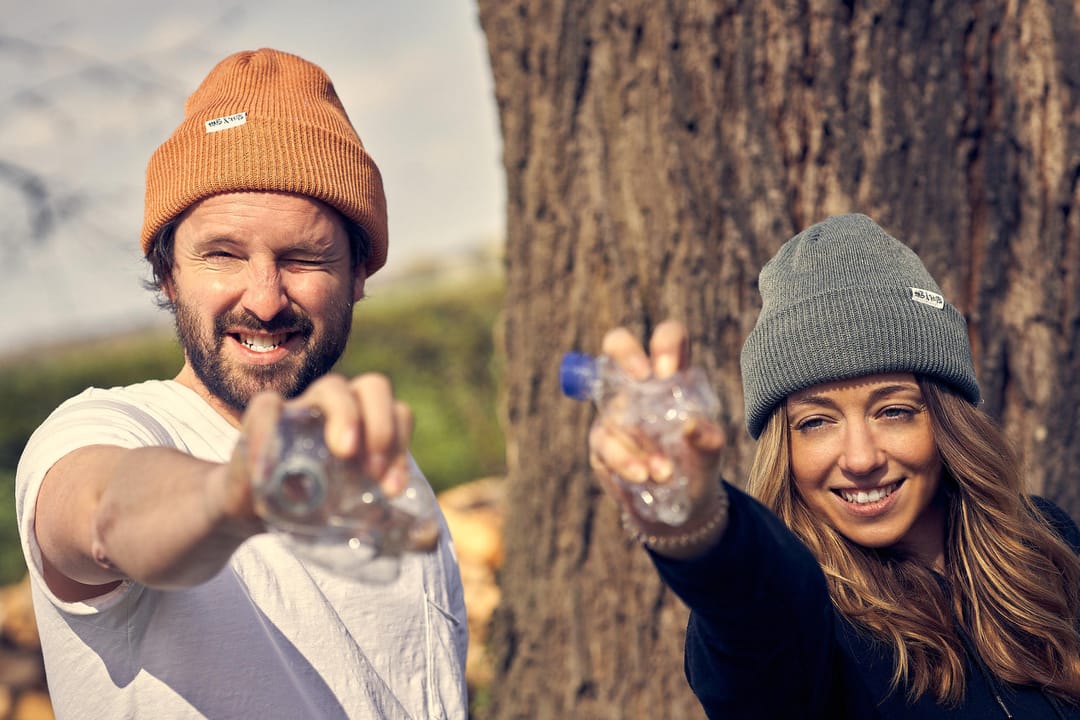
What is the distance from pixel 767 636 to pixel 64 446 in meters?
1.09

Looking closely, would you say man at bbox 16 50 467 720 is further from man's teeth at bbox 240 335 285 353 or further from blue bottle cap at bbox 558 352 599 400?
blue bottle cap at bbox 558 352 599 400

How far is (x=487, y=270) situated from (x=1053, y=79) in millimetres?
9699

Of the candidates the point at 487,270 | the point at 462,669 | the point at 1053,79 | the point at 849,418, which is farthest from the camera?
the point at 487,270

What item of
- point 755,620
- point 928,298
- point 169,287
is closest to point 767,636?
point 755,620

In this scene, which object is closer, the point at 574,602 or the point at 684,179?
the point at 684,179

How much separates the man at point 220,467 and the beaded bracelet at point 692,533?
504 millimetres

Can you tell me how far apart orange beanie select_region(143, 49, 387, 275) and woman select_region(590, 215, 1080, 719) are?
2.89 ft

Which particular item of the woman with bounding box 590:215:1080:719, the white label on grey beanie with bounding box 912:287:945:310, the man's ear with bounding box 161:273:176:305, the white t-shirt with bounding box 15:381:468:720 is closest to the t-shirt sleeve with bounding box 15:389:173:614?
the white t-shirt with bounding box 15:381:468:720

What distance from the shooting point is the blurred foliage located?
7977 millimetres

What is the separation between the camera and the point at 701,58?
332 centimetres

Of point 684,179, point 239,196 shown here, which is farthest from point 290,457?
point 684,179

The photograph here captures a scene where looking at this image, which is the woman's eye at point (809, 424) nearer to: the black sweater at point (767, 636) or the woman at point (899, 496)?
the woman at point (899, 496)

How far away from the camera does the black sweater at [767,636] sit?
1440 mm

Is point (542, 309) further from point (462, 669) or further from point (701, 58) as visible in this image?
point (462, 669)
